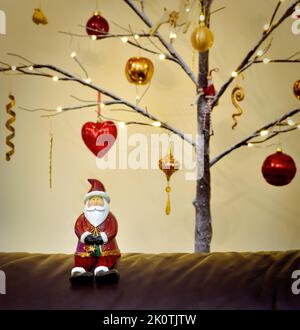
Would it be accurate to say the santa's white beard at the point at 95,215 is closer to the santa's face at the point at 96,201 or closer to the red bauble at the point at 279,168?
the santa's face at the point at 96,201

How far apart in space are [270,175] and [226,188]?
394 millimetres

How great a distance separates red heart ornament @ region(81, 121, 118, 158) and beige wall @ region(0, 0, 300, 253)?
0.98 feet

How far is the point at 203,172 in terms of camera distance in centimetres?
145

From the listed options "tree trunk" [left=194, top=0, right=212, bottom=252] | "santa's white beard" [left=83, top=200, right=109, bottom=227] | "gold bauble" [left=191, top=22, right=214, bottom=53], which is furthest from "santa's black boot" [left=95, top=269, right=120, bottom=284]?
"gold bauble" [left=191, top=22, right=214, bottom=53]

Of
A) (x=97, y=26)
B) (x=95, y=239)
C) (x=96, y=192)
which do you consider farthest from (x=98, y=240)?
(x=97, y=26)

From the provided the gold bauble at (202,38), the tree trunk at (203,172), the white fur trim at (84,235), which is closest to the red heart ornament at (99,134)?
the tree trunk at (203,172)

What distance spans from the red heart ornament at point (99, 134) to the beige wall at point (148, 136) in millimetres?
298

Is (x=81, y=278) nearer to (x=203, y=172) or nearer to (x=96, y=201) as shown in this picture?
(x=96, y=201)

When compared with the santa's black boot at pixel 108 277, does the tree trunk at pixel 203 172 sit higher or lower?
higher

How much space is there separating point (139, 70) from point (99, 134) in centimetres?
23

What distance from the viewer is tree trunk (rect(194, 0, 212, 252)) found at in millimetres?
1446

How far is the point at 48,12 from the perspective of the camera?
1.78m

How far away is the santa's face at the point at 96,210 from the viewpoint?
41.9 inches

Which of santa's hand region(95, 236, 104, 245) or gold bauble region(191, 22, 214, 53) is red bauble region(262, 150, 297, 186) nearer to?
gold bauble region(191, 22, 214, 53)
